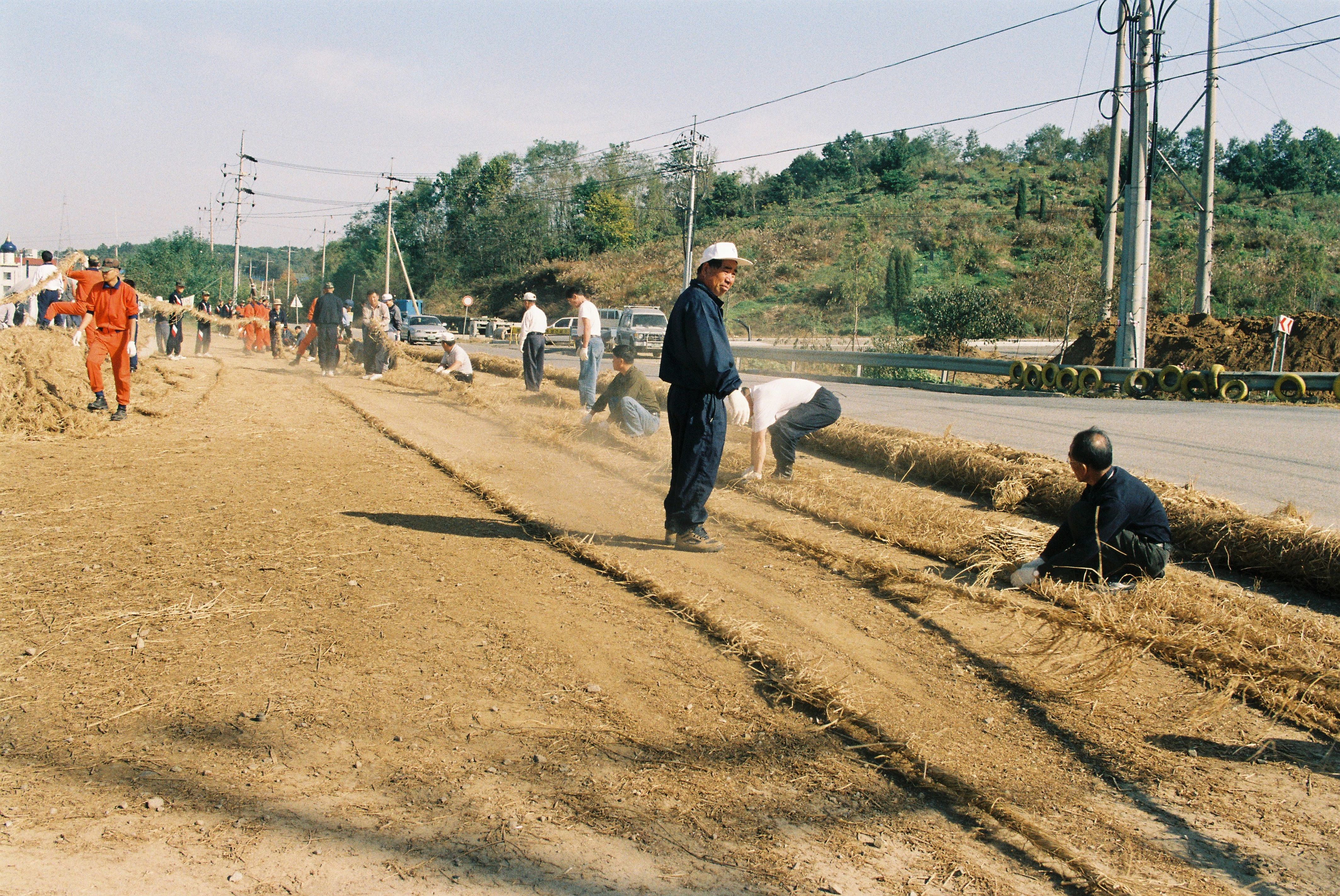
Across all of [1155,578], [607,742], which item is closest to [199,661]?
[607,742]

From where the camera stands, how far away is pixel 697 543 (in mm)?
5957

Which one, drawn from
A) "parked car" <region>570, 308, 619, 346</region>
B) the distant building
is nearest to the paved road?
"parked car" <region>570, 308, 619, 346</region>

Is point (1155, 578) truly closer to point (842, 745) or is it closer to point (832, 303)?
point (842, 745)

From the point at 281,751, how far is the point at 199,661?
3.14 ft

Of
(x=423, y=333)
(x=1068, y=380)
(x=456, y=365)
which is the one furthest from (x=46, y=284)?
(x=423, y=333)

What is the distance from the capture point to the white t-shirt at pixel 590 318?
42.9ft

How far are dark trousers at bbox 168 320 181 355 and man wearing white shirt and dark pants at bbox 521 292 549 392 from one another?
11.6 m

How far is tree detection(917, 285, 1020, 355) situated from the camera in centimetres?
3384

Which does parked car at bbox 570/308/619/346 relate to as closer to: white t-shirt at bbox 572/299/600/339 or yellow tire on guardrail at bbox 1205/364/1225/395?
yellow tire on guardrail at bbox 1205/364/1225/395

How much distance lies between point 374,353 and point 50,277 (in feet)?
20.2

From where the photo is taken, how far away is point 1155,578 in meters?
5.20

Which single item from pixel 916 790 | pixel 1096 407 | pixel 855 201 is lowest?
pixel 916 790

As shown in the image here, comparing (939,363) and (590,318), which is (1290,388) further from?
(590,318)

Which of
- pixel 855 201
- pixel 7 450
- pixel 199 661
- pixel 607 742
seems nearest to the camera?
pixel 607 742
